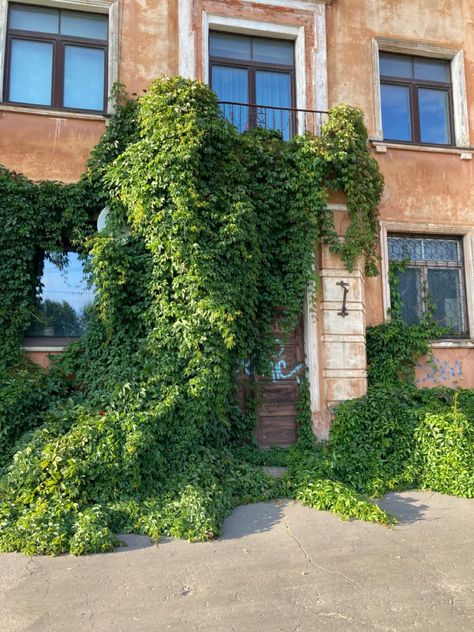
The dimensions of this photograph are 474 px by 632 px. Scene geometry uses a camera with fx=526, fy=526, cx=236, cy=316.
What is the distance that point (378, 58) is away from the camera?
9.88m

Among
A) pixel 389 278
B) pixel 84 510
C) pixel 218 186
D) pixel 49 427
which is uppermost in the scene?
pixel 218 186

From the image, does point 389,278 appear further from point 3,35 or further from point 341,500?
point 3,35

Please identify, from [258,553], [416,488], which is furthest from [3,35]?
[416,488]

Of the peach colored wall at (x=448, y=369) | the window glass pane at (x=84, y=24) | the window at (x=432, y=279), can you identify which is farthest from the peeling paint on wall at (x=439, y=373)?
the window glass pane at (x=84, y=24)

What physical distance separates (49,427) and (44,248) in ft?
9.97

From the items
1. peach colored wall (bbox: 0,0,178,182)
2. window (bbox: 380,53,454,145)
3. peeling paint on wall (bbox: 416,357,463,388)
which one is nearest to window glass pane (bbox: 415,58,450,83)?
window (bbox: 380,53,454,145)

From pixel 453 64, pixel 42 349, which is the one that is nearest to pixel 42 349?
pixel 42 349

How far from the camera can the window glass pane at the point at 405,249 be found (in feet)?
31.2

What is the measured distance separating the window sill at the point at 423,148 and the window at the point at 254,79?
63.6 inches

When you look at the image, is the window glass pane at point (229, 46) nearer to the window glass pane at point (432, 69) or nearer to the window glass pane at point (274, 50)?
the window glass pane at point (274, 50)

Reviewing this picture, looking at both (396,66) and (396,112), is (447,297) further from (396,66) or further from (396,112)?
(396,66)

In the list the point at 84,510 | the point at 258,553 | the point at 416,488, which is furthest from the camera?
the point at 416,488

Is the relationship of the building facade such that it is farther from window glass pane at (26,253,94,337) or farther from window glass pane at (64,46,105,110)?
window glass pane at (26,253,94,337)

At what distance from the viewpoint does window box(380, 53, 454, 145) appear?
9992mm
